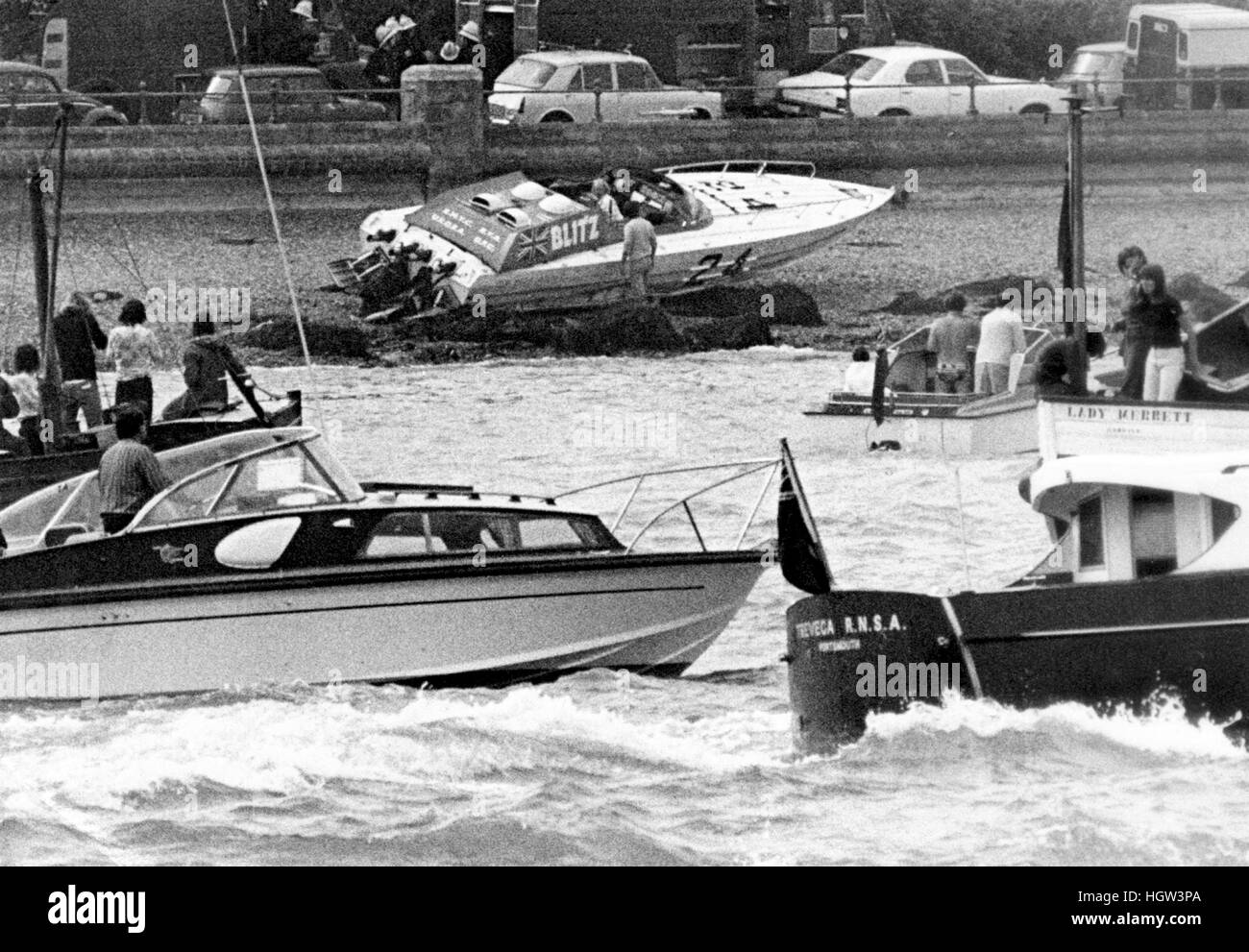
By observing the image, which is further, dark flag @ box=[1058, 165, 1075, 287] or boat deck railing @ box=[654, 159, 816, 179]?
boat deck railing @ box=[654, 159, 816, 179]

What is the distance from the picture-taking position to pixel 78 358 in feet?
37.7

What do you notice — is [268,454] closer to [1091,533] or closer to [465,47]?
[1091,533]

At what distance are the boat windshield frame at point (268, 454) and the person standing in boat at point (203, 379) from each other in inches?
32.4

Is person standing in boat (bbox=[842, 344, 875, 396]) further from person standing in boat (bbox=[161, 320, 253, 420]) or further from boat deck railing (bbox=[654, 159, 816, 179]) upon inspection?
boat deck railing (bbox=[654, 159, 816, 179])

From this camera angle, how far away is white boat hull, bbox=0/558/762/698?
8992mm

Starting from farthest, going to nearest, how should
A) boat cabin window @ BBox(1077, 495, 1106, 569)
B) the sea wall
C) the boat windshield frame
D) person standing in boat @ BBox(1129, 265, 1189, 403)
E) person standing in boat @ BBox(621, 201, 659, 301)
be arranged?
the sea wall → person standing in boat @ BBox(621, 201, 659, 301) → person standing in boat @ BBox(1129, 265, 1189, 403) → the boat windshield frame → boat cabin window @ BBox(1077, 495, 1106, 569)

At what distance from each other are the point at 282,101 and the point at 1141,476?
9441mm

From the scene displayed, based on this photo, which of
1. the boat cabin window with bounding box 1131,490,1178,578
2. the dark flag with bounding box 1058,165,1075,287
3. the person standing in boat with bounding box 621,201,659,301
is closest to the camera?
the boat cabin window with bounding box 1131,490,1178,578

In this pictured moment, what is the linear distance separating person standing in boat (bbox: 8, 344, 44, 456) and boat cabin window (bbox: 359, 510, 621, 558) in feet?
6.36

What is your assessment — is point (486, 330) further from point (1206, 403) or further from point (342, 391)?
point (1206, 403)

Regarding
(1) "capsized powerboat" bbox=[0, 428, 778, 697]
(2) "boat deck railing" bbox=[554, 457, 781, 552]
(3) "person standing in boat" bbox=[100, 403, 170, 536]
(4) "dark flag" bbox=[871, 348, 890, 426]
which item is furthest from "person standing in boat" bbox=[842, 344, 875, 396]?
(3) "person standing in boat" bbox=[100, 403, 170, 536]

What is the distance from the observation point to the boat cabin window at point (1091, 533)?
836 cm

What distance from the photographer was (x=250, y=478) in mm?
9203
